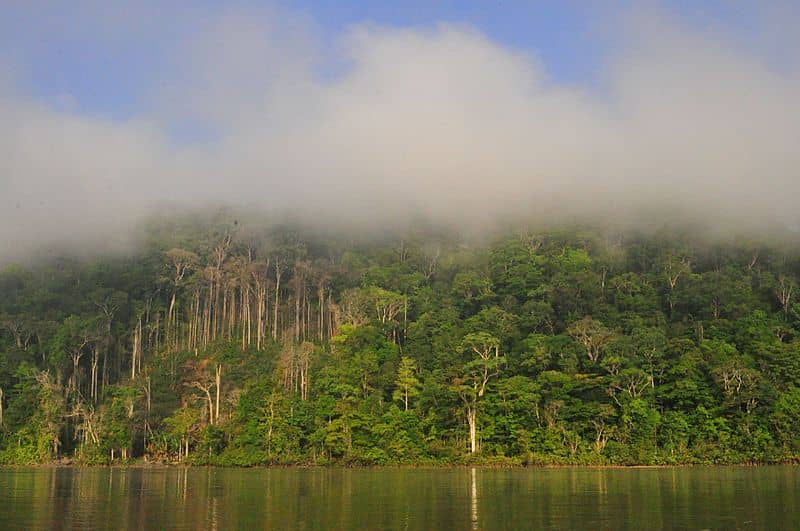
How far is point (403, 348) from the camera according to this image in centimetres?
8350

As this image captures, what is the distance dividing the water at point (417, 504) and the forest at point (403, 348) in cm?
2292

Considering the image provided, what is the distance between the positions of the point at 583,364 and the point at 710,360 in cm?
1061

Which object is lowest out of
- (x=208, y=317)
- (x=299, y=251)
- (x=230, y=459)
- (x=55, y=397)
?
(x=230, y=459)

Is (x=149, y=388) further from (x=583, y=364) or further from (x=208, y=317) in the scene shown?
(x=583, y=364)

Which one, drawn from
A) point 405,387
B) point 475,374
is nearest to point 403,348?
point 405,387

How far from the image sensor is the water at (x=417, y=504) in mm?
23344

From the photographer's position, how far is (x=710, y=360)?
223 feet

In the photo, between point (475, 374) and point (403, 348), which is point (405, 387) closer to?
point (475, 374)

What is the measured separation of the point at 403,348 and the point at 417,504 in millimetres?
54001

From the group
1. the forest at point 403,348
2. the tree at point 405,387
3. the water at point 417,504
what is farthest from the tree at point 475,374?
the water at point 417,504

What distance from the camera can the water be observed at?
76.6ft

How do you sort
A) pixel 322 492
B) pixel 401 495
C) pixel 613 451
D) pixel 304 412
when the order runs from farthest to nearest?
pixel 304 412 → pixel 613 451 → pixel 322 492 → pixel 401 495

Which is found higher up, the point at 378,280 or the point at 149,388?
the point at 378,280

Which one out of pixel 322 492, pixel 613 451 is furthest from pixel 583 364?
pixel 322 492
